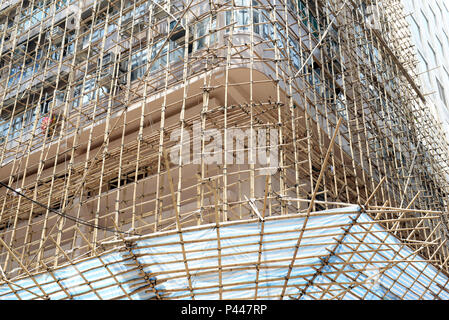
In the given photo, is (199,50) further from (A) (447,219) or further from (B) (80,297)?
(A) (447,219)

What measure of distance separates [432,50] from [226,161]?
1742 cm

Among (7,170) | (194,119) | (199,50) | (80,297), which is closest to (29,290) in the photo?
(80,297)

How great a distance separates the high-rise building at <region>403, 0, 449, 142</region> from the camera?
70.4 ft

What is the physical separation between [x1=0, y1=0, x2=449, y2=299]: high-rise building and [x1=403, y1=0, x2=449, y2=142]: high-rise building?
39.5 inches

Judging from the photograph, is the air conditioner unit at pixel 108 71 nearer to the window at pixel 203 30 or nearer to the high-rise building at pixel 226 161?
the high-rise building at pixel 226 161

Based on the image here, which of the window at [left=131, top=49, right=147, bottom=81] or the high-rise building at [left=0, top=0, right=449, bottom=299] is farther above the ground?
the window at [left=131, top=49, right=147, bottom=81]

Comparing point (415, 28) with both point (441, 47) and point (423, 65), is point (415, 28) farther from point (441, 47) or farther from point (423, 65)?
point (441, 47)

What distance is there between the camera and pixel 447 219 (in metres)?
→ 17.1

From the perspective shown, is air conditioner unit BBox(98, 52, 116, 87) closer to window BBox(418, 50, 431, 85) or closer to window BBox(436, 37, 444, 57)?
window BBox(418, 50, 431, 85)

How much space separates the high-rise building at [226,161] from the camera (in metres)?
8.16

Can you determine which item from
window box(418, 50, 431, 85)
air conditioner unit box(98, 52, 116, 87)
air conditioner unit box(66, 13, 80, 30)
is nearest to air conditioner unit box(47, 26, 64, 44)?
air conditioner unit box(66, 13, 80, 30)

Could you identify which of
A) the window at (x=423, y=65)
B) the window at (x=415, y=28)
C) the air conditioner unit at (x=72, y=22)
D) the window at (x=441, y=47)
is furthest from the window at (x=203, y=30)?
the window at (x=441, y=47)

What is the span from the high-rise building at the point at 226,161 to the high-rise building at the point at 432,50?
1.00m

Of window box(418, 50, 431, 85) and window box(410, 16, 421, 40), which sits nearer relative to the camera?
window box(418, 50, 431, 85)
